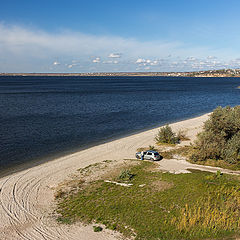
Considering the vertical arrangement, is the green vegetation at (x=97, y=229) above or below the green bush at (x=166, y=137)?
below

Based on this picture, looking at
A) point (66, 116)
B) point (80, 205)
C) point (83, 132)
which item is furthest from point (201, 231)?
point (66, 116)

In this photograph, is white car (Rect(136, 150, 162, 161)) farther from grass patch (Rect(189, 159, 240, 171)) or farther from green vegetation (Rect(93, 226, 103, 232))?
green vegetation (Rect(93, 226, 103, 232))

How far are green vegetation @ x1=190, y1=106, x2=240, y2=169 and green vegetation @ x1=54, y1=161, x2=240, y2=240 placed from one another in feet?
16.7

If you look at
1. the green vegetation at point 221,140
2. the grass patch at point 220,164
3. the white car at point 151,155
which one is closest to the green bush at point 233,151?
the green vegetation at point 221,140

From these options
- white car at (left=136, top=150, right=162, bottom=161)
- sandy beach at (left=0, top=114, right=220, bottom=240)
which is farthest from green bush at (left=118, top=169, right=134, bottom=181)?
white car at (left=136, top=150, right=162, bottom=161)

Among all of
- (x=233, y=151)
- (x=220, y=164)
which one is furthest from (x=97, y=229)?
(x=233, y=151)

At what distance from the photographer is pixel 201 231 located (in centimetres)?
1550

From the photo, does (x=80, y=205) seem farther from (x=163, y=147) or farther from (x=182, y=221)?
(x=163, y=147)

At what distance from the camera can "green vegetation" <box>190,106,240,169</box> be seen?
27.9m

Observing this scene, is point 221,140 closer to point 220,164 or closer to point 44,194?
point 220,164

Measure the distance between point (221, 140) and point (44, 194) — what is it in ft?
68.4

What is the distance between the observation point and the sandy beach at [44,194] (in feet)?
51.8

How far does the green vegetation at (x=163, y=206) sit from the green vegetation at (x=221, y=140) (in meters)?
5.10

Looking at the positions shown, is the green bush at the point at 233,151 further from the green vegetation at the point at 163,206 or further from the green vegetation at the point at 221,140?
the green vegetation at the point at 163,206
